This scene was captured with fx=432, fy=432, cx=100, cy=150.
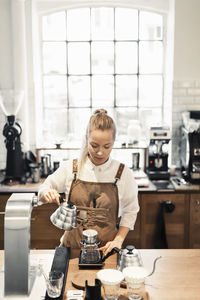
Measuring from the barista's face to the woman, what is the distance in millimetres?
30

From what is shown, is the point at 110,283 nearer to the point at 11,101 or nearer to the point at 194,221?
the point at 194,221

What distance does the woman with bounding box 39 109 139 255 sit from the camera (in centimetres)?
297

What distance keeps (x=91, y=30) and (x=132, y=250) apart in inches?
140

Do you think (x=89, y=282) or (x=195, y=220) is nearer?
(x=89, y=282)

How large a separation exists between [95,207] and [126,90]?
106 inches

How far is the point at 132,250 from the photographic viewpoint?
2.39 metres

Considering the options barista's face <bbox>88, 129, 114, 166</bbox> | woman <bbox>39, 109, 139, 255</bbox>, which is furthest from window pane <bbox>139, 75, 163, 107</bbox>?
barista's face <bbox>88, 129, 114, 166</bbox>

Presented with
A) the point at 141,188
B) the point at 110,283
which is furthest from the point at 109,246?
the point at 141,188

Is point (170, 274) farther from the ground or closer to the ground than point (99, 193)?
closer to the ground

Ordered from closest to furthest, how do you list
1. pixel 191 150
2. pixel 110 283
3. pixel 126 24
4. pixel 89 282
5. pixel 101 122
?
1. pixel 110 283
2. pixel 89 282
3. pixel 101 122
4. pixel 191 150
5. pixel 126 24

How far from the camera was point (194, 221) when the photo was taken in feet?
14.9

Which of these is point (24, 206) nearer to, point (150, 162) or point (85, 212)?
point (85, 212)

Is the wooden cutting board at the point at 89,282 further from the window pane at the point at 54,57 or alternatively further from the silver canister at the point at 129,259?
the window pane at the point at 54,57

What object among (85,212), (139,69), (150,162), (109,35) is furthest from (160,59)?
(85,212)
